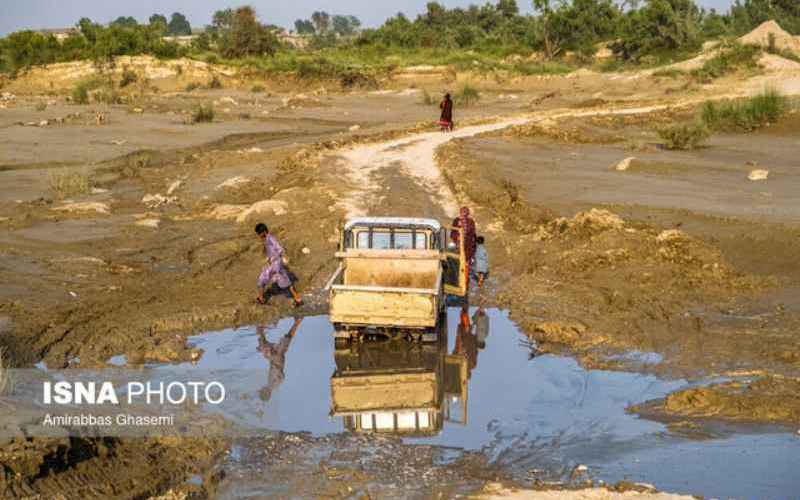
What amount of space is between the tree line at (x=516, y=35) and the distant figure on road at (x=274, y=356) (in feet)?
178

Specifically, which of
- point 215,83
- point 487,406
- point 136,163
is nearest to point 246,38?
point 215,83

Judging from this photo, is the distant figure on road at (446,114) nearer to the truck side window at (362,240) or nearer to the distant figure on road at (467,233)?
the distant figure on road at (467,233)

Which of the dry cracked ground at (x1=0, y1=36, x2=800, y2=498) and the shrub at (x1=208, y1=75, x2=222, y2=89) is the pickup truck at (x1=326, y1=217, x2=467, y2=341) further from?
the shrub at (x1=208, y1=75, x2=222, y2=89)

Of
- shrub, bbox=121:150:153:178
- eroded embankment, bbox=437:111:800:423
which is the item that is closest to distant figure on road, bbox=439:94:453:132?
shrub, bbox=121:150:153:178

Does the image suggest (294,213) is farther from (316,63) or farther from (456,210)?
(316,63)

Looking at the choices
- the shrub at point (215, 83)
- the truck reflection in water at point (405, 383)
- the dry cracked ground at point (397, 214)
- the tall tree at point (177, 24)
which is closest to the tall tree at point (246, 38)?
the shrub at point (215, 83)

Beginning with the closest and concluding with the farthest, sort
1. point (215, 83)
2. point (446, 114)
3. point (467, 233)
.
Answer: point (467, 233), point (446, 114), point (215, 83)

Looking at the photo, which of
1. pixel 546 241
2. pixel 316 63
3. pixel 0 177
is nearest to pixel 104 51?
pixel 316 63

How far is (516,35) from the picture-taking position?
88.2 metres

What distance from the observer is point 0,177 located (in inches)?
1033

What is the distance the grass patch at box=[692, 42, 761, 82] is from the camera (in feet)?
166

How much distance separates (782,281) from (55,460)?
11382mm

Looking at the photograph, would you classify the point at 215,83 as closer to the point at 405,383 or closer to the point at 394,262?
the point at 394,262

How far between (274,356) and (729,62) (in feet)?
145
